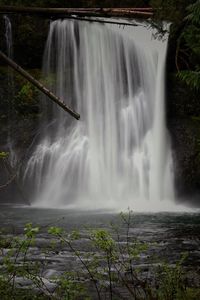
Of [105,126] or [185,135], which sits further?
[105,126]

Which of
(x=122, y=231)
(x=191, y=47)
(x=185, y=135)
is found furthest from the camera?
(x=185, y=135)

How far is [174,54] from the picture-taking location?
1969cm

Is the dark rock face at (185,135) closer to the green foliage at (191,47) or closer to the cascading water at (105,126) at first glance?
the cascading water at (105,126)

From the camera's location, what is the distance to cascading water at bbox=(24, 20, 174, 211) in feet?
58.7

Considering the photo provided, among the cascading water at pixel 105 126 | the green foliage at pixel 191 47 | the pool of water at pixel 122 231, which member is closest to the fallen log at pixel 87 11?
the pool of water at pixel 122 231

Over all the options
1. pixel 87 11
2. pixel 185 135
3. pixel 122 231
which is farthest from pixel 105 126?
pixel 87 11

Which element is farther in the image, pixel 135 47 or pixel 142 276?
pixel 135 47

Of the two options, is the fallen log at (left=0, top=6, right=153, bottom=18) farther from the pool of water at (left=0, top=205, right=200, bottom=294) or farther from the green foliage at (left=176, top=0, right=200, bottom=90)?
the green foliage at (left=176, top=0, right=200, bottom=90)

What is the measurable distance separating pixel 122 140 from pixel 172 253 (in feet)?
37.0

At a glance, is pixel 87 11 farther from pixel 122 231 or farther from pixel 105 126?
pixel 105 126

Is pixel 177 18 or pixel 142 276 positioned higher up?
pixel 177 18

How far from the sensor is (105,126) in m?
19.5

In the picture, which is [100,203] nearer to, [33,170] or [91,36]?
[33,170]

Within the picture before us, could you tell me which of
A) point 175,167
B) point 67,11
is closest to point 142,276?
point 67,11
